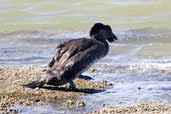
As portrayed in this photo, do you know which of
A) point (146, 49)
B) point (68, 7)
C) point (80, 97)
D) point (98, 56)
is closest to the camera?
point (80, 97)

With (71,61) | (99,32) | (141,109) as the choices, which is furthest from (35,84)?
(141,109)

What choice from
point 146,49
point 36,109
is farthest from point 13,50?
point 36,109

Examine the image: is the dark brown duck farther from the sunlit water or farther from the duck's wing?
the sunlit water

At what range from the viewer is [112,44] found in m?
15.4

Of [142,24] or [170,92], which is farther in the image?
[142,24]

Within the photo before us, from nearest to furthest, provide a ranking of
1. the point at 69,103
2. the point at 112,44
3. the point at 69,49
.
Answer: the point at 69,103 < the point at 69,49 < the point at 112,44

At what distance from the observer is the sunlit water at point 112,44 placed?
967 cm

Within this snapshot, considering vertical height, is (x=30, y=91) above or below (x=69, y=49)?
below

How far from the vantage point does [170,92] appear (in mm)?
9688

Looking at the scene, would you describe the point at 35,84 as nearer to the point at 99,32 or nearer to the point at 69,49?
the point at 69,49

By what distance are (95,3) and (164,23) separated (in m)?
4.18

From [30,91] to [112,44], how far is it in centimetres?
591

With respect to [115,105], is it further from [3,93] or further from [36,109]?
[3,93]

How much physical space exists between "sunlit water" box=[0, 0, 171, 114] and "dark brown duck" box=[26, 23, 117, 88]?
1.71 ft
